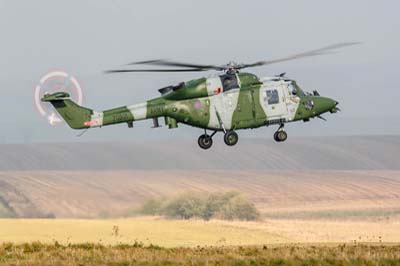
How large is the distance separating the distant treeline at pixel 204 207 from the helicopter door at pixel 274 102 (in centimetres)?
7123

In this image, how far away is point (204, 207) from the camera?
133m

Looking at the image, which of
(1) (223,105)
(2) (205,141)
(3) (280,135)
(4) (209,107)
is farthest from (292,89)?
(2) (205,141)

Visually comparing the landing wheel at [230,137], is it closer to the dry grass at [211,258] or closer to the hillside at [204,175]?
the dry grass at [211,258]

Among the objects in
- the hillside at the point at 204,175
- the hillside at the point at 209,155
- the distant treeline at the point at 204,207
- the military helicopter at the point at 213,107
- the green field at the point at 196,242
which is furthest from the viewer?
the hillside at the point at 209,155

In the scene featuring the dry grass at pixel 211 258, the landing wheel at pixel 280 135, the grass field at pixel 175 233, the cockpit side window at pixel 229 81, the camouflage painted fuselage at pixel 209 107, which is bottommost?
the grass field at pixel 175 233

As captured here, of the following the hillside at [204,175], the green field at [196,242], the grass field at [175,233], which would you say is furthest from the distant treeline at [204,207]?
the grass field at [175,233]

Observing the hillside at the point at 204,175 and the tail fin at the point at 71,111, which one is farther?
the hillside at the point at 204,175

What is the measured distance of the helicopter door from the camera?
56.6 m

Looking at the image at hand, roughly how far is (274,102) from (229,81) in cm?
292

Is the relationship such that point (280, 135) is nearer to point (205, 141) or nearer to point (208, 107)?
point (205, 141)

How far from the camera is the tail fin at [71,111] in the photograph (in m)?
54.9

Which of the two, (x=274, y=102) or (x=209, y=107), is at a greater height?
(x=209, y=107)

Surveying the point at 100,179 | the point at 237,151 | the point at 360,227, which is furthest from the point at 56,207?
the point at 237,151

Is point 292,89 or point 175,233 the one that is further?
point 175,233
